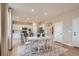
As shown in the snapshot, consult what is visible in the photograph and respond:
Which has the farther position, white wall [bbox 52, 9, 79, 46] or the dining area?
white wall [bbox 52, 9, 79, 46]

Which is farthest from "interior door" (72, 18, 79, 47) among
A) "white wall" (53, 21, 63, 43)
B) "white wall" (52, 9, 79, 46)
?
"white wall" (53, 21, 63, 43)

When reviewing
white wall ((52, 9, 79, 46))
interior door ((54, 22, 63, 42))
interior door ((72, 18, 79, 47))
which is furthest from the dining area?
interior door ((72, 18, 79, 47))

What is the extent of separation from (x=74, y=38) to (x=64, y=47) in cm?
73

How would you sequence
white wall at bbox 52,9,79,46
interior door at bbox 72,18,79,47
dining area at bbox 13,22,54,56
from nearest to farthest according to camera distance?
dining area at bbox 13,22,54,56
white wall at bbox 52,9,79,46
interior door at bbox 72,18,79,47

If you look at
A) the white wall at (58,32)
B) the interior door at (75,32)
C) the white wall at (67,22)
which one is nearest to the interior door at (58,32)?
the white wall at (58,32)

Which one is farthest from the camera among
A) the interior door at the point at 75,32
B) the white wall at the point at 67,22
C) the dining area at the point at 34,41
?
the interior door at the point at 75,32

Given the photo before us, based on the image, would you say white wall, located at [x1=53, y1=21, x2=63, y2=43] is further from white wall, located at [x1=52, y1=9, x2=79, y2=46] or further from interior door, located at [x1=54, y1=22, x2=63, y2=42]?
white wall, located at [x1=52, y1=9, x2=79, y2=46]

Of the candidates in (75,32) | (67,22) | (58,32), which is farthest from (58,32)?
(75,32)

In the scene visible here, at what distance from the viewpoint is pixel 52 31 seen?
3.64m

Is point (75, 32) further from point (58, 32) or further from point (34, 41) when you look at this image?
point (34, 41)

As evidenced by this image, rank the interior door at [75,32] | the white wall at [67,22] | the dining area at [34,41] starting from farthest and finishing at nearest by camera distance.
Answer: the interior door at [75,32] < the white wall at [67,22] < the dining area at [34,41]

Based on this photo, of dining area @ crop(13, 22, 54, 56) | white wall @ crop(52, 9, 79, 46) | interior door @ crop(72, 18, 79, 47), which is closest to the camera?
dining area @ crop(13, 22, 54, 56)

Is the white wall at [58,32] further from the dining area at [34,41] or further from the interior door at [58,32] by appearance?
the dining area at [34,41]

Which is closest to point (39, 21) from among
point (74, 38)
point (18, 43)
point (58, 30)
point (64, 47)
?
point (58, 30)
